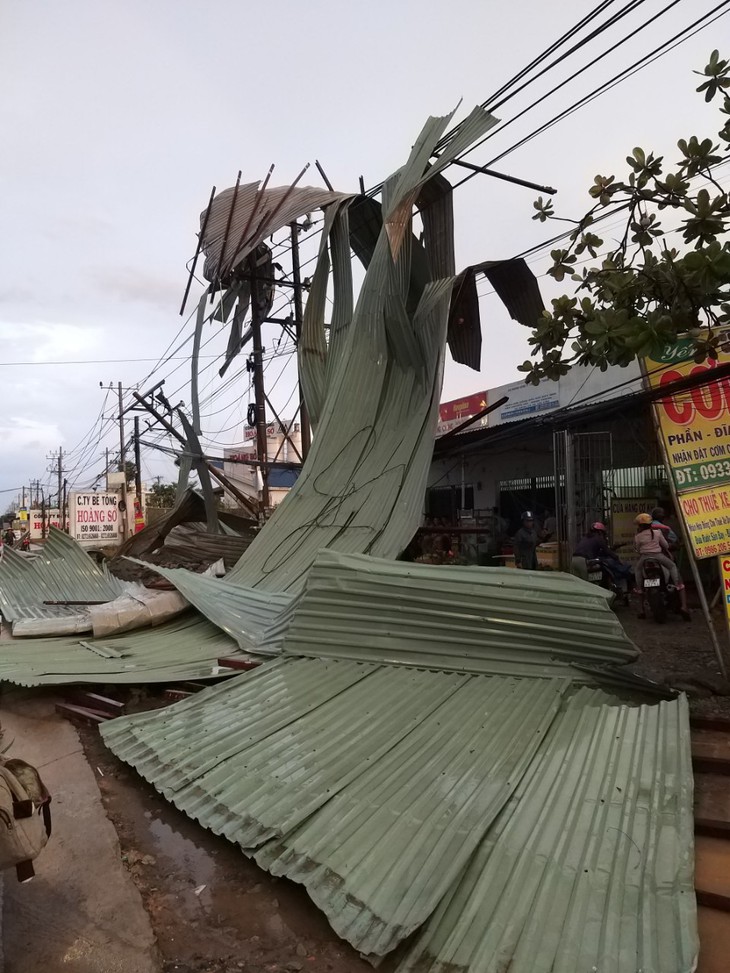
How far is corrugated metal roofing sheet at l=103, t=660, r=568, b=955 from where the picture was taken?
2.48 meters

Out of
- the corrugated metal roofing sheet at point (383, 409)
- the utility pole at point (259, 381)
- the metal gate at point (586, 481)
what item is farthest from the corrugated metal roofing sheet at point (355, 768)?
the utility pole at point (259, 381)

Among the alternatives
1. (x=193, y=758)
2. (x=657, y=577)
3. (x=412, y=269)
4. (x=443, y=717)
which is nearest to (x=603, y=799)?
(x=443, y=717)

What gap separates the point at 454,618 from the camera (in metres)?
4.17

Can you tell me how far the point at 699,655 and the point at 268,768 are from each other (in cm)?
446

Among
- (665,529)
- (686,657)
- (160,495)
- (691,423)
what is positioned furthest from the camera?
(160,495)

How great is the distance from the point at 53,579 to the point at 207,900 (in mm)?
7536

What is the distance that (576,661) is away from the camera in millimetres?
3867

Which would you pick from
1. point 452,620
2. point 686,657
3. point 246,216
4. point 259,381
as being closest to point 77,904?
point 452,620

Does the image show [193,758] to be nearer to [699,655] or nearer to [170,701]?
[170,701]

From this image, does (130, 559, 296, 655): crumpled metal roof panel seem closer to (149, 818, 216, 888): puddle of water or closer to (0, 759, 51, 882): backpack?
(149, 818, 216, 888): puddle of water

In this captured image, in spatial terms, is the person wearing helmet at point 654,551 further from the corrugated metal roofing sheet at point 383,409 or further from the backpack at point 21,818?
the backpack at point 21,818

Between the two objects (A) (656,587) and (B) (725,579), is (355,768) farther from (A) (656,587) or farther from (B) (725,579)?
(A) (656,587)

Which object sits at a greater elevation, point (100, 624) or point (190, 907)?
point (100, 624)

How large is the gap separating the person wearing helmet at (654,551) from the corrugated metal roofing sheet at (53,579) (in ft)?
21.1
